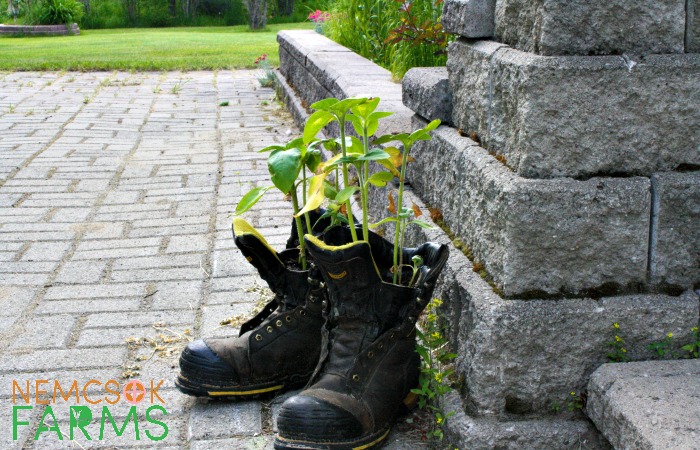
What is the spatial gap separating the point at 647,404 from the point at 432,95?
133 cm

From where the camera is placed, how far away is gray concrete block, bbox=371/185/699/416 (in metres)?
2.05

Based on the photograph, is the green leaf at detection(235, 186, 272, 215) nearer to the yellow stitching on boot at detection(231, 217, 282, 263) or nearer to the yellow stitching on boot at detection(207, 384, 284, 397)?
the yellow stitching on boot at detection(231, 217, 282, 263)

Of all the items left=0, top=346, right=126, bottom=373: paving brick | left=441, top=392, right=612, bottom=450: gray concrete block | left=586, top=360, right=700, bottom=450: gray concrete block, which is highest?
left=586, top=360, right=700, bottom=450: gray concrete block

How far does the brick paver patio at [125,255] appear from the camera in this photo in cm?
243

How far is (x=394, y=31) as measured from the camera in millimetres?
4555

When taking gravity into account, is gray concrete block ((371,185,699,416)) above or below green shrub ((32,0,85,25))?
below

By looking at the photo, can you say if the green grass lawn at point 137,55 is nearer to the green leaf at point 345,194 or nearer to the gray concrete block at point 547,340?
the green leaf at point 345,194

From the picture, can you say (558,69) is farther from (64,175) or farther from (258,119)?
(258,119)

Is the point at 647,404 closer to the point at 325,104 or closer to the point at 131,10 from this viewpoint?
the point at 325,104

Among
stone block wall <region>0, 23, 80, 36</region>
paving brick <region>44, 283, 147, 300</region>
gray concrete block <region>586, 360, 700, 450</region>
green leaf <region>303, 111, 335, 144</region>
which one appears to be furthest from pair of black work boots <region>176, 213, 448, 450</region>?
stone block wall <region>0, 23, 80, 36</region>

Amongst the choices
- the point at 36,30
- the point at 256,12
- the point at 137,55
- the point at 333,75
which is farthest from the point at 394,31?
the point at 256,12

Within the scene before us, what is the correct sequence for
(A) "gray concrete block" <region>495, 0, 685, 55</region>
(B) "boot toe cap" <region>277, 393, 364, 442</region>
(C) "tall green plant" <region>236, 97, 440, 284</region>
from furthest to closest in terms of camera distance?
(C) "tall green plant" <region>236, 97, 440, 284</region> < (B) "boot toe cap" <region>277, 393, 364, 442</region> < (A) "gray concrete block" <region>495, 0, 685, 55</region>

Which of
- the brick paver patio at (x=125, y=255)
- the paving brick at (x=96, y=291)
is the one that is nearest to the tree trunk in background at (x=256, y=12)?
the brick paver patio at (x=125, y=255)

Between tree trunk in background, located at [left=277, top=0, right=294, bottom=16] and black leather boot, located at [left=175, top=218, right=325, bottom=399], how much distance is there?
28117 mm
